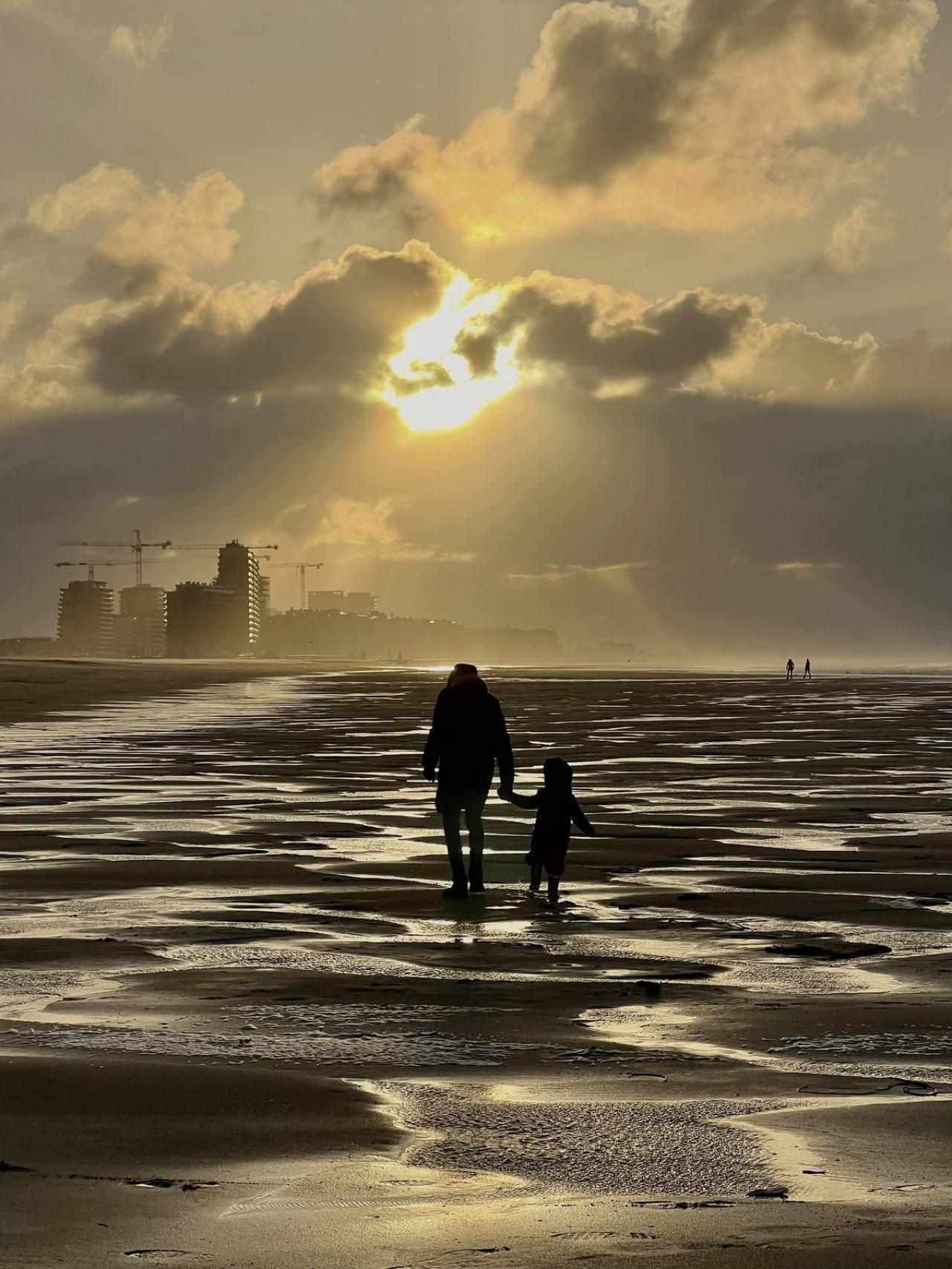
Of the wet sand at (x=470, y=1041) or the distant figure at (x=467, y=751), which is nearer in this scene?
the wet sand at (x=470, y=1041)

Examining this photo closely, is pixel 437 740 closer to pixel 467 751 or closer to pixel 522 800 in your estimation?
pixel 467 751

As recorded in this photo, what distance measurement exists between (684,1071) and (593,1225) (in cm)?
246

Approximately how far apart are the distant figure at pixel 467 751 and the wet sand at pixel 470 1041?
765 millimetres

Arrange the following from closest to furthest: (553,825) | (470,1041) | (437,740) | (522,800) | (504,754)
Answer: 1. (470,1041)
2. (553,825)
3. (522,800)
4. (504,754)
5. (437,740)

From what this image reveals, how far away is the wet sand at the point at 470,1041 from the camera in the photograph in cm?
564

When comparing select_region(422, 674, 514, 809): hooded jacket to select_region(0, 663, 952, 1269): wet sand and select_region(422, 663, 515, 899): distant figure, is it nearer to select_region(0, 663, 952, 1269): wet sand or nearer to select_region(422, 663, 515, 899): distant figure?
select_region(422, 663, 515, 899): distant figure

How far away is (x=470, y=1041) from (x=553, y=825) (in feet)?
19.0

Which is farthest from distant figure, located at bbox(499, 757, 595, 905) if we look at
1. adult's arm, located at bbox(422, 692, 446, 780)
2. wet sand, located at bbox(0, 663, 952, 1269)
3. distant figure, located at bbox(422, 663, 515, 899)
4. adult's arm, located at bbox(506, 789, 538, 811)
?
adult's arm, located at bbox(422, 692, 446, 780)

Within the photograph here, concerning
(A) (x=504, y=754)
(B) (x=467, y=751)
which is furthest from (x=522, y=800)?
(B) (x=467, y=751)

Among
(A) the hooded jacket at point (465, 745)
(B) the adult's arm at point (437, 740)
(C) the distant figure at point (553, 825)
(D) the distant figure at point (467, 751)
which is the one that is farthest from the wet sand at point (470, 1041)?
(B) the adult's arm at point (437, 740)

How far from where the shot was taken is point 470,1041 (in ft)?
28.6

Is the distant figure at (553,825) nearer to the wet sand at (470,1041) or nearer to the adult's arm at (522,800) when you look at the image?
the adult's arm at (522,800)

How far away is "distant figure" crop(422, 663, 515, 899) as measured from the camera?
15.4 meters

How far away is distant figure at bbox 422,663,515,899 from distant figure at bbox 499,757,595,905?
2.03ft
